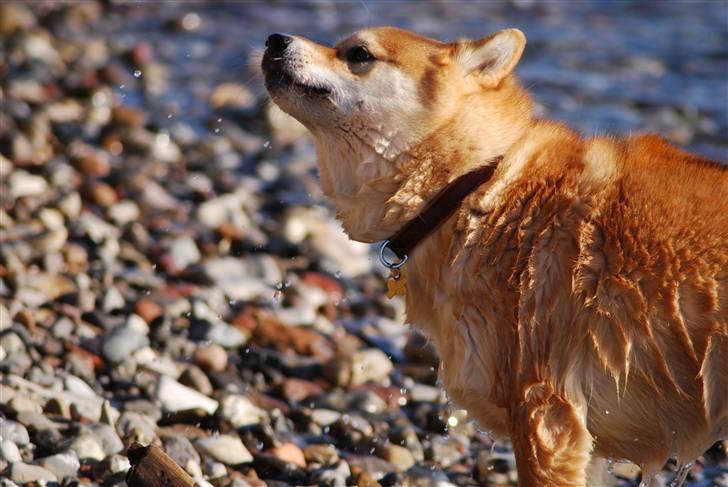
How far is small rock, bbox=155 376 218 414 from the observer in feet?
17.1

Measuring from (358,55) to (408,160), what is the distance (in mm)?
549

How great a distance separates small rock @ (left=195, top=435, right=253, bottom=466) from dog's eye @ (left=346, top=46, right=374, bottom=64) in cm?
174

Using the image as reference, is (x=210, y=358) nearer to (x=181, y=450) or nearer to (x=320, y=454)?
(x=320, y=454)

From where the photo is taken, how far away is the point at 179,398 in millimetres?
5250

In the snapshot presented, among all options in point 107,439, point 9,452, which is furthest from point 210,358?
point 9,452

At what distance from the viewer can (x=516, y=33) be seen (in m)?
4.62

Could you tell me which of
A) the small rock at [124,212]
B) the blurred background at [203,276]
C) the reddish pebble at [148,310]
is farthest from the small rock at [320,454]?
the small rock at [124,212]

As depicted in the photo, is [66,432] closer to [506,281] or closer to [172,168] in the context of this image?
[506,281]

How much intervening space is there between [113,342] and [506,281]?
2.35 metres

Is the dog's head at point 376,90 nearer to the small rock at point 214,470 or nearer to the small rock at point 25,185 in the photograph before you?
the small rock at point 214,470

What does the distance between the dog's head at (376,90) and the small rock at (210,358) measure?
144 centimetres

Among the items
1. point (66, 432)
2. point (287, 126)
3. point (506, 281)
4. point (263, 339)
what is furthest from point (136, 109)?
point (506, 281)

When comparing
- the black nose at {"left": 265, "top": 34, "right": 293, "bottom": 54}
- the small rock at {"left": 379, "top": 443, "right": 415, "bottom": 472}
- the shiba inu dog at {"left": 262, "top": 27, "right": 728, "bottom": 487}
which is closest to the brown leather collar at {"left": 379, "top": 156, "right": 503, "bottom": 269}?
the shiba inu dog at {"left": 262, "top": 27, "right": 728, "bottom": 487}

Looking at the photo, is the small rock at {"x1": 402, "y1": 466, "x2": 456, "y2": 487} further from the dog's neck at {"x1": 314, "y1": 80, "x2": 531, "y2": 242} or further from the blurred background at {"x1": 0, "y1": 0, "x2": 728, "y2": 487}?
the dog's neck at {"x1": 314, "y1": 80, "x2": 531, "y2": 242}
